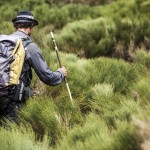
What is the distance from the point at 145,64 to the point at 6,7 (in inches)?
382

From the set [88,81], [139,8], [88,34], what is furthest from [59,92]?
[139,8]

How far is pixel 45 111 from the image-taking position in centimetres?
429

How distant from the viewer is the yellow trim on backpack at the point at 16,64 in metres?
4.32

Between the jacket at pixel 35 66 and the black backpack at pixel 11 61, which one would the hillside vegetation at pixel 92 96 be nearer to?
the jacket at pixel 35 66

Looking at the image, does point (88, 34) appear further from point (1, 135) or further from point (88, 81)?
point (1, 135)

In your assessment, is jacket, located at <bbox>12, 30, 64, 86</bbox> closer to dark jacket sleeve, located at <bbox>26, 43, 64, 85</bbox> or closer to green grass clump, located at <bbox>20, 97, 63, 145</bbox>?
dark jacket sleeve, located at <bbox>26, 43, 64, 85</bbox>

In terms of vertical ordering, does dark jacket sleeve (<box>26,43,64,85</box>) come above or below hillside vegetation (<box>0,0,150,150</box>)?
above

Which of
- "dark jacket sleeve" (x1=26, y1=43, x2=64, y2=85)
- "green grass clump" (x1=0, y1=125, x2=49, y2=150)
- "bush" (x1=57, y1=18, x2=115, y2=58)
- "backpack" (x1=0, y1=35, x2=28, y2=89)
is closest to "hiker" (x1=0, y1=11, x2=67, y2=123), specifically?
"dark jacket sleeve" (x1=26, y1=43, x2=64, y2=85)

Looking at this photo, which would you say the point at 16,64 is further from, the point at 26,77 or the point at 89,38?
the point at 89,38

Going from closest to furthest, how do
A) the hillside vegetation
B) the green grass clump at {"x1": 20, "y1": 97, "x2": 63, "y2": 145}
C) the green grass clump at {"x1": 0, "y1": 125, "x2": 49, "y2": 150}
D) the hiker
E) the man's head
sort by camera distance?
the hillside vegetation
the green grass clump at {"x1": 0, "y1": 125, "x2": 49, "y2": 150}
the green grass clump at {"x1": 20, "y1": 97, "x2": 63, "y2": 145}
the hiker
the man's head

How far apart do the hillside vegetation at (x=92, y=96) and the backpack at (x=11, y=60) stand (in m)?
0.33

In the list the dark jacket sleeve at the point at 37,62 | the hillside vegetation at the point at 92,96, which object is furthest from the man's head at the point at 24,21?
the hillside vegetation at the point at 92,96

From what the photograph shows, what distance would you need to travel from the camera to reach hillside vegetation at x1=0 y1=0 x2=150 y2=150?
313cm

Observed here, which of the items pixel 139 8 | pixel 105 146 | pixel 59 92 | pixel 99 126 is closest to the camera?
pixel 105 146
